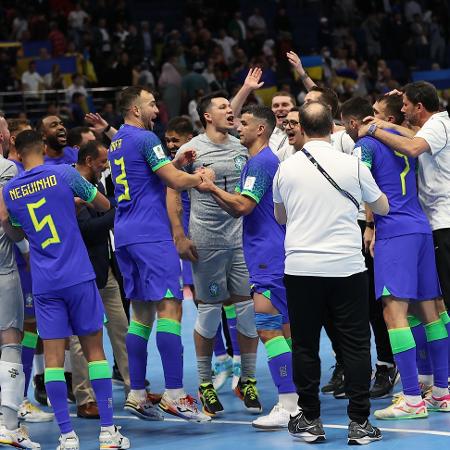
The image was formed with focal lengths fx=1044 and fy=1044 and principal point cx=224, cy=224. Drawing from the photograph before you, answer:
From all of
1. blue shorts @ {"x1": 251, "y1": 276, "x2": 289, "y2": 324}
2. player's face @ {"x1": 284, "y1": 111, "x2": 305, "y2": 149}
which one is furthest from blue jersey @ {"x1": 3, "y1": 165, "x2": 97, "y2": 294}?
player's face @ {"x1": 284, "y1": 111, "x2": 305, "y2": 149}

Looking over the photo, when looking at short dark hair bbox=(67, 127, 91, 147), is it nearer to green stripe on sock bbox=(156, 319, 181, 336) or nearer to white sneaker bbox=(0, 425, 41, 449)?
green stripe on sock bbox=(156, 319, 181, 336)

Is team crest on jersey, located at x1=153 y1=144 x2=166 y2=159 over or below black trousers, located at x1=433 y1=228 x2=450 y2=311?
over

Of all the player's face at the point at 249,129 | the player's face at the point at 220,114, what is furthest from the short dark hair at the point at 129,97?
the player's face at the point at 249,129

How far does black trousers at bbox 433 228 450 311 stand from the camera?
25.5ft

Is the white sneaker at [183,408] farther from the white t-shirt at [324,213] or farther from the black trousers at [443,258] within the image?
the black trousers at [443,258]

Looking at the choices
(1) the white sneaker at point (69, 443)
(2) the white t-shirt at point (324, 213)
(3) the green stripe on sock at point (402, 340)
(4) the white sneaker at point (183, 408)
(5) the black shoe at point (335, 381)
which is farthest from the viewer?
(5) the black shoe at point (335, 381)

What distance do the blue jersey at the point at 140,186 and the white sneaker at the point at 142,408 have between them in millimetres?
1147

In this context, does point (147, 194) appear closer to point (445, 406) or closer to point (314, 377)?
point (314, 377)

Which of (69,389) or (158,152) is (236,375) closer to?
(69,389)

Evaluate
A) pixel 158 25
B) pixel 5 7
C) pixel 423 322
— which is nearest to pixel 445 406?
pixel 423 322

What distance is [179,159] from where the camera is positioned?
7.71m

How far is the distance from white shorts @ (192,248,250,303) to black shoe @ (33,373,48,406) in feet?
5.62

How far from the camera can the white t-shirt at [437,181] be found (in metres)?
7.75

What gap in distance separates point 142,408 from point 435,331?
2220mm
